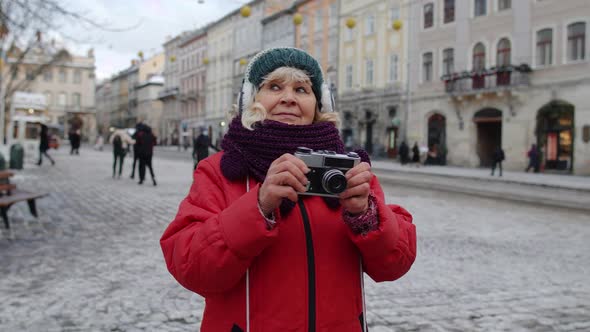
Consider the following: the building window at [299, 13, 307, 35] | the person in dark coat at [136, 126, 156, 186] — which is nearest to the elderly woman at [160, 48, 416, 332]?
the person in dark coat at [136, 126, 156, 186]

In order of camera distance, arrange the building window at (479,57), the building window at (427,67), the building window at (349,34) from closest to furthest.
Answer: the building window at (479,57) → the building window at (427,67) → the building window at (349,34)

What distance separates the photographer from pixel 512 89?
26.8 metres

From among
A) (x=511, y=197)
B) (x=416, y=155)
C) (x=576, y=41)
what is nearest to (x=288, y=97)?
(x=511, y=197)

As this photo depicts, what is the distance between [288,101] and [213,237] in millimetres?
546

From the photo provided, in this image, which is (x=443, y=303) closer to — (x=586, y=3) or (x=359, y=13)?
(x=586, y=3)

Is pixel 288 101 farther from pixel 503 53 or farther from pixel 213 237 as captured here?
pixel 503 53

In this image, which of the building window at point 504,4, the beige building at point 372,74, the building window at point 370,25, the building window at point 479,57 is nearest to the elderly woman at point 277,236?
the building window at point 504,4

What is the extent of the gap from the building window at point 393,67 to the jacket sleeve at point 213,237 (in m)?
35.0

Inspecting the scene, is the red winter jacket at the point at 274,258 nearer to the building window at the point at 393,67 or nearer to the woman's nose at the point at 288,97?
the woman's nose at the point at 288,97

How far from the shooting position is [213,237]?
1619 millimetres

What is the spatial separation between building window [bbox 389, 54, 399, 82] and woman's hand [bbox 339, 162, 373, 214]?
3508 centimetres

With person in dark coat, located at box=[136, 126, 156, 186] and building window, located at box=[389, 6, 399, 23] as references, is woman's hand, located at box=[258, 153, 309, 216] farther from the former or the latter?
building window, located at box=[389, 6, 399, 23]

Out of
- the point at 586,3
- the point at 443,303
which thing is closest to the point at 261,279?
the point at 443,303

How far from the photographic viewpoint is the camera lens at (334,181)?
153 cm
